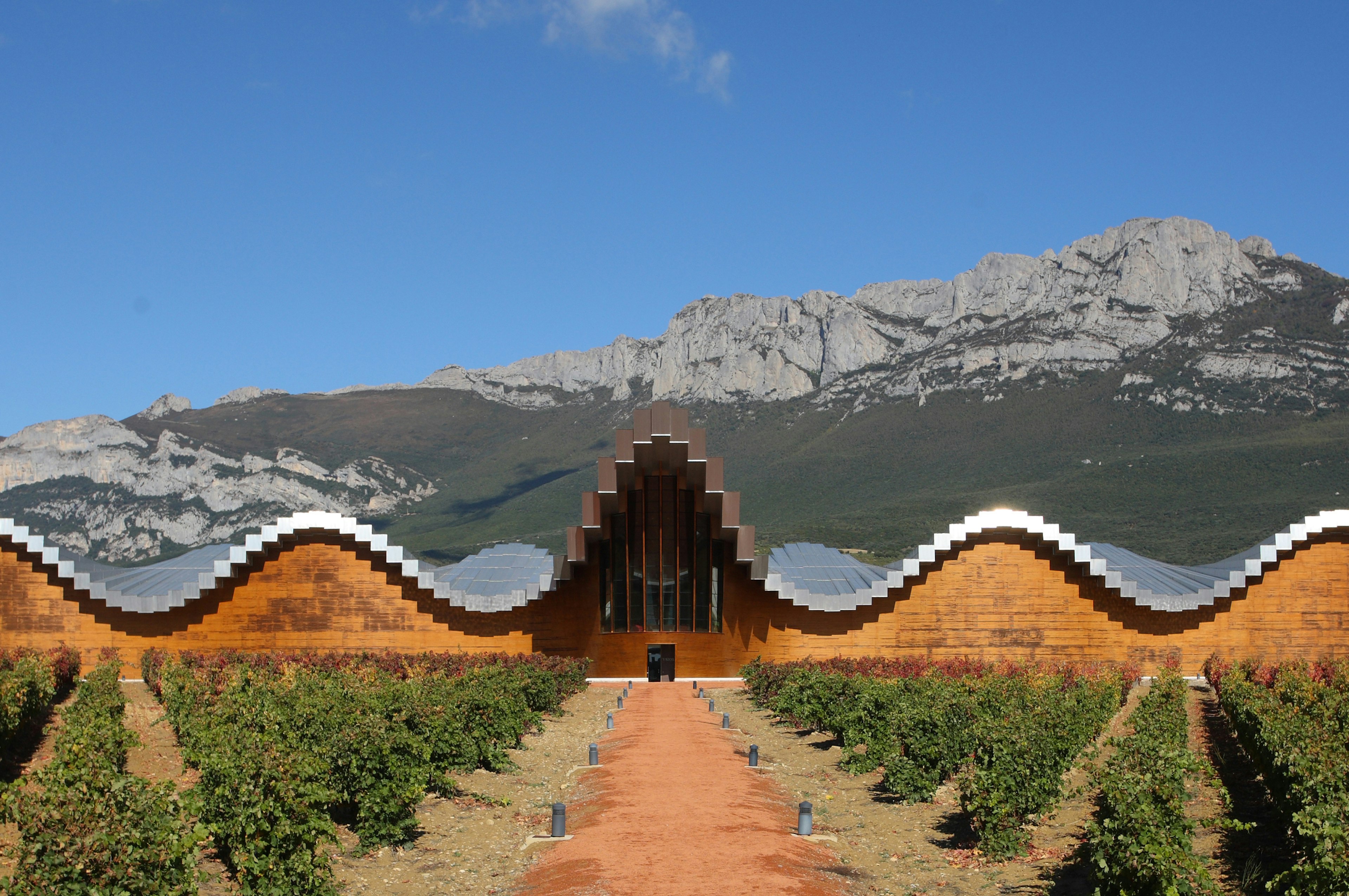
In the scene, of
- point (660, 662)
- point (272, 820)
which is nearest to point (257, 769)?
point (272, 820)

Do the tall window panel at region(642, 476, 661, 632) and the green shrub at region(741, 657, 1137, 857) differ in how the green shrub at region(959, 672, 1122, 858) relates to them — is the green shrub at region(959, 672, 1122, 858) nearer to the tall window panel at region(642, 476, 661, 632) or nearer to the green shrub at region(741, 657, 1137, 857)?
the green shrub at region(741, 657, 1137, 857)

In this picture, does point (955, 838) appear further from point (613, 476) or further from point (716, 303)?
point (716, 303)

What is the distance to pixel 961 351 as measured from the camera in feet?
406

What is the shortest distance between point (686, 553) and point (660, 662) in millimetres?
3146

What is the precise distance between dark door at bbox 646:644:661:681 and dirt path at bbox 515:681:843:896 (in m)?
9.61

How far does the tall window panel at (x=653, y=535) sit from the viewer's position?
29062mm

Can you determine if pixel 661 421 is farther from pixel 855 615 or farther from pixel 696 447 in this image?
pixel 855 615

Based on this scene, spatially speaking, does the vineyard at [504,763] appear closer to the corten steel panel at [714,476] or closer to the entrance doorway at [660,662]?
the corten steel panel at [714,476]

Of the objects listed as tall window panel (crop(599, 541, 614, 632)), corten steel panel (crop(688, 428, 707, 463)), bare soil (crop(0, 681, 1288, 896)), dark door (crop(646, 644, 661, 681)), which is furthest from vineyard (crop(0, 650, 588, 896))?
→ corten steel panel (crop(688, 428, 707, 463))

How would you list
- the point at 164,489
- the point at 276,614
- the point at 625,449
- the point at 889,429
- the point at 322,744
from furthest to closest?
the point at 164,489 → the point at 889,429 → the point at 276,614 → the point at 625,449 → the point at 322,744

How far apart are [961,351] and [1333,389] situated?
37.5 meters

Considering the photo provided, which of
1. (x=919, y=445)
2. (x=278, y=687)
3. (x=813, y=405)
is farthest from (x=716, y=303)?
(x=278, y=687)

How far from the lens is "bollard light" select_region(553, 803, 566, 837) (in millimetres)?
13008

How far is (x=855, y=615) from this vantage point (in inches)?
1123
